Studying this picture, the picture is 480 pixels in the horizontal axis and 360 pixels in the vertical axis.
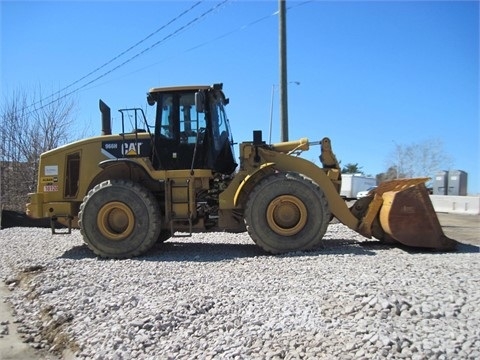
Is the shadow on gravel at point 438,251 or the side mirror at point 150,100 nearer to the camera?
the shadow on gravel at point 438,251

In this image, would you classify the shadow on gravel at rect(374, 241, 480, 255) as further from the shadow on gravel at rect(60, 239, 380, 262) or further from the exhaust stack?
the exhaust stack

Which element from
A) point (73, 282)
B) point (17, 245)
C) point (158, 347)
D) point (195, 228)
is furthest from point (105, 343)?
point (17, 245)

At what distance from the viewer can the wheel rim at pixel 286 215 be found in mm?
7867

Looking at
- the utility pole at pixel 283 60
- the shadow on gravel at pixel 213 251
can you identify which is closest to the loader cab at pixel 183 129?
the shadow on gravel at pixel 213 251

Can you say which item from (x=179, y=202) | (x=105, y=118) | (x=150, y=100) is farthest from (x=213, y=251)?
(x=105, y=118)

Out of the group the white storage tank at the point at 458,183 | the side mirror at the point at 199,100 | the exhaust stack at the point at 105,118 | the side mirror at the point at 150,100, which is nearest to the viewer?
the side mirror at the point at 199,100

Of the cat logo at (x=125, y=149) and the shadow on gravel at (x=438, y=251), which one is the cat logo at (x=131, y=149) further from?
the shadow on gravel at (x=438, y=251)

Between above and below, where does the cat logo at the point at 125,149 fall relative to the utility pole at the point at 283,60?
below

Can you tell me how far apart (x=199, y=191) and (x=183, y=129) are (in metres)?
1.15

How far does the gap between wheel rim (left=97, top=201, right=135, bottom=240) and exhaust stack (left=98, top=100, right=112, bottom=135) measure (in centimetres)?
181

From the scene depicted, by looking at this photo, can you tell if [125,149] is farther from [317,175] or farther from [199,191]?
[317,175]

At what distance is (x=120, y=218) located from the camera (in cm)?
815

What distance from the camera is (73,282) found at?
20.4 ft

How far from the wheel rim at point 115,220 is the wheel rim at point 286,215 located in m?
2.42
